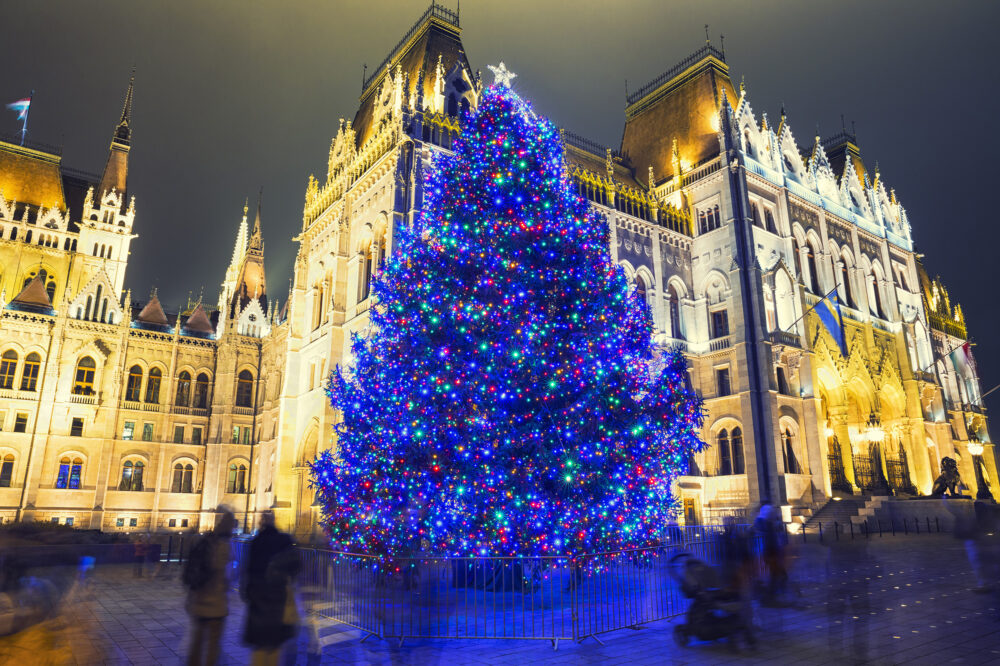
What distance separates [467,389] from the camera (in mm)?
13422

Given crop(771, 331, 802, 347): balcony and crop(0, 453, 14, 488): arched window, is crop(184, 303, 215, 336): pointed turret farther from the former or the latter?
crop(771, 331, 802, 347): balcony

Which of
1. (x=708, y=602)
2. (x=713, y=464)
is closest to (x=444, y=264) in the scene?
(x=708, y=602)

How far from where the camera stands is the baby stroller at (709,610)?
8.48 m

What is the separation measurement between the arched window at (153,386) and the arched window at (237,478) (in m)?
6.64

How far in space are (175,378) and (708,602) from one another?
41.3 metres

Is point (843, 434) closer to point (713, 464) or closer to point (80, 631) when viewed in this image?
point (713, 464)

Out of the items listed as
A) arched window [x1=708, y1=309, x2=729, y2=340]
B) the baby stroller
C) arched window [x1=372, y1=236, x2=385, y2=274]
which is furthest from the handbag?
arched window [x1=708, y1=309, x2=729, y2=340]

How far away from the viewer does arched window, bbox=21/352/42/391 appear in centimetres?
3688

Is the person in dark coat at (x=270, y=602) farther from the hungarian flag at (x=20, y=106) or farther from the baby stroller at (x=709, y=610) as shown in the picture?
the hungarian flag at (x=20, y=106)

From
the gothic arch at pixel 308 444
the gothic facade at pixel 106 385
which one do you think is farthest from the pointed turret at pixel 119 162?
the gothic arch at pixel 308 444

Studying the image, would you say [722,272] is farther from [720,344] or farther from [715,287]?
[720,344]

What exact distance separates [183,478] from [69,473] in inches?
247

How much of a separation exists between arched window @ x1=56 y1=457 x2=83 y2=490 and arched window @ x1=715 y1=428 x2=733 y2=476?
1438 inches

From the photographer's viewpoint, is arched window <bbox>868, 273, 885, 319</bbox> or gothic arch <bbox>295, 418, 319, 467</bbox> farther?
arched window <bbox>868, 273, 885, 319</bbox>
